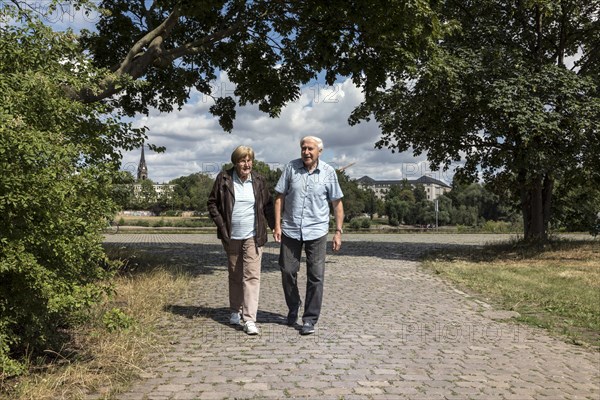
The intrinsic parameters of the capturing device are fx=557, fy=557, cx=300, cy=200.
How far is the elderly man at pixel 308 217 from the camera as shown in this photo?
596 centimetres

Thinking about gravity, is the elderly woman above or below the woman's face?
below

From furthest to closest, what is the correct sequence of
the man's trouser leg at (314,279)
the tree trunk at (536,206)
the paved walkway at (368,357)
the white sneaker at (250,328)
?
the tree trunk at (536,206)
the man's trouser leg at (314,279)
the white sneaker at (250,328)
the paved walkway at (368,357)

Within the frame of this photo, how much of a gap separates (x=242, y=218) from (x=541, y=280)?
725cm

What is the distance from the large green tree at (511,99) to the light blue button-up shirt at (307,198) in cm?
683

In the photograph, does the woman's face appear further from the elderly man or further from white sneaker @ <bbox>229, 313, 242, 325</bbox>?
white sneaker @ <bbox>229, 313, 242, 325</bbox>

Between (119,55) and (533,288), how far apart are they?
35.3ft

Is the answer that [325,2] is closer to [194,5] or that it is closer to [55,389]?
[194,5]

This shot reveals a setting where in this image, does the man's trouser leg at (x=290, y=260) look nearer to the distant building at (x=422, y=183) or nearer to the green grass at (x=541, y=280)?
the green grass at (x=541, y=280)

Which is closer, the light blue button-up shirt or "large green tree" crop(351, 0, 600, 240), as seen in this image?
the light blue button-up shirt

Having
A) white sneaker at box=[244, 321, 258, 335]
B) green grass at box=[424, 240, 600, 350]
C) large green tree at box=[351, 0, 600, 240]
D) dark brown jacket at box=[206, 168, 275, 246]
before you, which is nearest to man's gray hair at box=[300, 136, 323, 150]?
dark brown jacket at box=[206, 168, 275, 246]

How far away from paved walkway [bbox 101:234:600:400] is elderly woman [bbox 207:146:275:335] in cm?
63

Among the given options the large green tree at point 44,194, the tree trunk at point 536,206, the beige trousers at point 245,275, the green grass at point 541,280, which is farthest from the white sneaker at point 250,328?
the tree trunk at point 536,206

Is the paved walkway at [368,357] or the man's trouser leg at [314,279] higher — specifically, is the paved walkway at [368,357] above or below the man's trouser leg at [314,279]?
below

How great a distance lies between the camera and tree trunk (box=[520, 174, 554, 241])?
709 inches
